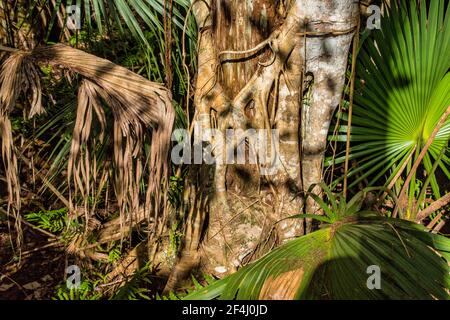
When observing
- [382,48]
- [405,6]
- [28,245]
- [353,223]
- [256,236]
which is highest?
[405,6]

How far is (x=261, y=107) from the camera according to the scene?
2.34m

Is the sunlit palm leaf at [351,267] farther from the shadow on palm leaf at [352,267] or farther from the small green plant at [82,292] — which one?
the small green plant at [82,292]

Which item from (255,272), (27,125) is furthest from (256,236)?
(27,125)

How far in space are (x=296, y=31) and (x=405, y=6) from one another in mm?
601

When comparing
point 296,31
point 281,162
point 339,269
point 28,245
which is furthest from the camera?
point 28,245

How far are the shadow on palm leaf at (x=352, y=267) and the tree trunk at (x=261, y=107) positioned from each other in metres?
0.56

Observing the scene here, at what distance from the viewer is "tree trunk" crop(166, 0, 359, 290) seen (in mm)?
2232

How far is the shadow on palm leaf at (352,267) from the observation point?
1.69 meters

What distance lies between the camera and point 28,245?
358 centimetres

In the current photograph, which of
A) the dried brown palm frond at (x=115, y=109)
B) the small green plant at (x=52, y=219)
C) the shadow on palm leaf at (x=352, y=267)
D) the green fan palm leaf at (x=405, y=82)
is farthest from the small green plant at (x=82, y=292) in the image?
the green fan palm leaf at (x=405, y=82)

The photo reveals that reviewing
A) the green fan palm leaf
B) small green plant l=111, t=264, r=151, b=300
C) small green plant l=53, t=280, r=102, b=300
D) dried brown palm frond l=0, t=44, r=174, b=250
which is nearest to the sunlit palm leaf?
dried brown palm frond l=0, t=44, r=174, b=250

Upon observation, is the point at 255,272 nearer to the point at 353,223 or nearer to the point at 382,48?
the point at 353,223

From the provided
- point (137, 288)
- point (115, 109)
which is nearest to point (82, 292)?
point (137, 288)
